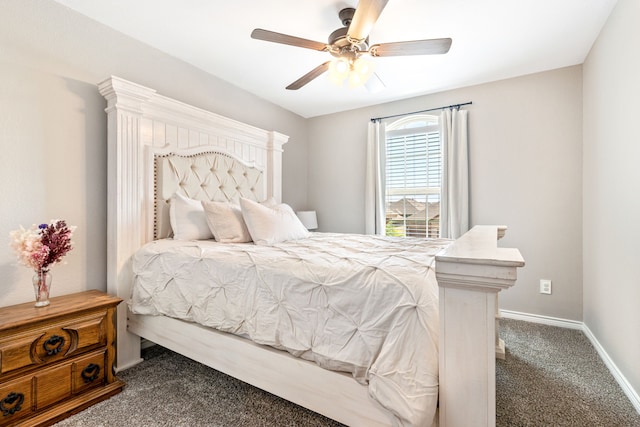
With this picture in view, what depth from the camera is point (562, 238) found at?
106 inches

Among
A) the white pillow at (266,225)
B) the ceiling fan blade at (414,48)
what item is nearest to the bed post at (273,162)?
the white pillow at (266,225)

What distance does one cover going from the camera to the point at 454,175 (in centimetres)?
311

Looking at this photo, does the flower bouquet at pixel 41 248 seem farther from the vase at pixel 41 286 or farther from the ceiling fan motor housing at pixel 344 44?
the ceiling fan motor housing at pixel 344 44

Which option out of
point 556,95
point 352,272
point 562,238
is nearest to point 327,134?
point 556,95

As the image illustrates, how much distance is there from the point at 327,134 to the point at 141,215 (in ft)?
8.78

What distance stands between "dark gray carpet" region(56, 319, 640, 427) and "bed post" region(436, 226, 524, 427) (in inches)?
32.2

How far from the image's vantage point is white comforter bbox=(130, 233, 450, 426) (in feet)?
3.14

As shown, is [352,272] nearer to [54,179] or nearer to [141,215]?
[141,215]

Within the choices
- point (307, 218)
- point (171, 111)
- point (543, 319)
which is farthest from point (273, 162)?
point (543, 319)

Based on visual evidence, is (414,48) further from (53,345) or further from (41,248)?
(53,345)

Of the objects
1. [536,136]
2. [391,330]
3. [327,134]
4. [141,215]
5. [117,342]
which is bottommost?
[117,342]

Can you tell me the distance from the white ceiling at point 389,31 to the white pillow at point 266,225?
1.30 meters

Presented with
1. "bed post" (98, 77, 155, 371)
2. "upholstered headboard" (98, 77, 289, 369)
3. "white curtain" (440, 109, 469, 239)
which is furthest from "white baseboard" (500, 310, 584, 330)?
"bed post" (98, 77, 155, 371)

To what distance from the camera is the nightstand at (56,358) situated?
1353mm
